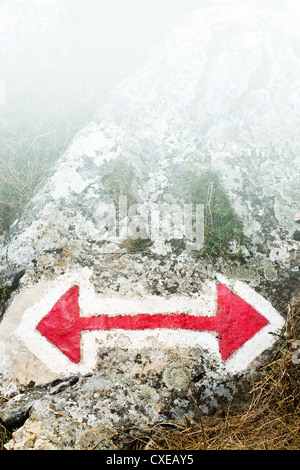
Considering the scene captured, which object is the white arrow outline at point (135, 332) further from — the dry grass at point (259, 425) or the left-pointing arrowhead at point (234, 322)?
the dry grass at point (259, 425)

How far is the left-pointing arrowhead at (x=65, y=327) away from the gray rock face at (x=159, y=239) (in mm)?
44

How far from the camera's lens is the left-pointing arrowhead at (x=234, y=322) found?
203cm

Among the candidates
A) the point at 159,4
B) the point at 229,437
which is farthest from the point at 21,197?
the point at 159,4

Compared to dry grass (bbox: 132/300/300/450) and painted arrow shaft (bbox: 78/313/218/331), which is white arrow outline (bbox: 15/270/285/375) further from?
dry grass (bbox: 132/300/300/450)

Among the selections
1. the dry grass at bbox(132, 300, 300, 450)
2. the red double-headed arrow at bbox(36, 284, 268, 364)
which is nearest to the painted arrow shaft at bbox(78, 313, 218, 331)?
the red double-headed arrow at bbox(36, 284, 268, 364)

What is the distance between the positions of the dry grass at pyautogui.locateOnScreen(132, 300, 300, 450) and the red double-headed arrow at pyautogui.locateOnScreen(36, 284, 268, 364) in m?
0.27

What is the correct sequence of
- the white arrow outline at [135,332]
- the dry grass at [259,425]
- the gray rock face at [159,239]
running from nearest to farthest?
the dry grass at [259,425] → the gray rock face at [159,239] → the white arrow outline at [135,332]

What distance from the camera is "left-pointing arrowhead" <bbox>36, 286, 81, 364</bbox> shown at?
1984 mm

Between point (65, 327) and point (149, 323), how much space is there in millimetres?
637

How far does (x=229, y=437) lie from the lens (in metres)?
1.63

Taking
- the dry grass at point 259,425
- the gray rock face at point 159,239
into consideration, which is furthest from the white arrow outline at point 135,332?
the dry grass at point 259,425

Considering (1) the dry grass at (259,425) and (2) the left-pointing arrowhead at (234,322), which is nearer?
(1) the dry grass at (259,425)
